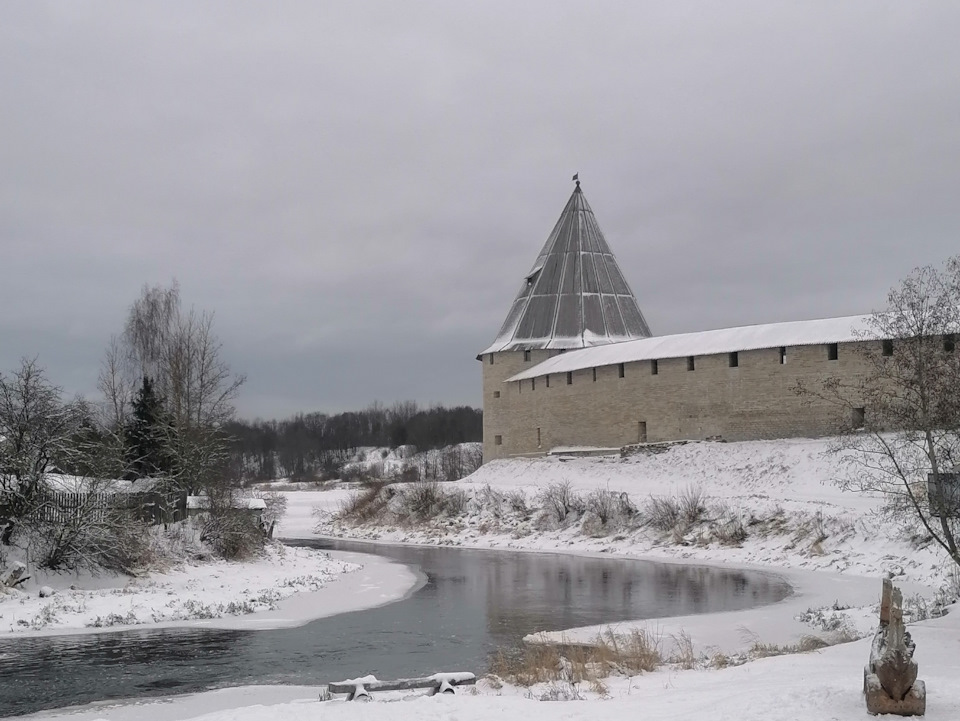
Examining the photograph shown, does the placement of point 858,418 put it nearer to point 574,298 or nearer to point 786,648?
point 574,298

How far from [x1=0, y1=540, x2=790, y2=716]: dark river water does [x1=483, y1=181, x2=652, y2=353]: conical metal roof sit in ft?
67.4

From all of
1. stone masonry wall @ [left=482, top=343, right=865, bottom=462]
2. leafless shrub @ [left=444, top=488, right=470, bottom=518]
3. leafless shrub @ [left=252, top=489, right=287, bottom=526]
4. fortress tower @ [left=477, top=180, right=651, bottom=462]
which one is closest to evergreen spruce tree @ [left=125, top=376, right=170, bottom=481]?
leafless shrub @ [left=252, top=489, right=287, bottom=526]

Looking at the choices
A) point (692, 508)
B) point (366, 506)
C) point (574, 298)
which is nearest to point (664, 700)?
point (692, 508)

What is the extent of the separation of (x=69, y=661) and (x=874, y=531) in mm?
11855

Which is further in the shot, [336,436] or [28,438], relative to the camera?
[336,436]

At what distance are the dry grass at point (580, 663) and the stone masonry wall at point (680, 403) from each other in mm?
15250

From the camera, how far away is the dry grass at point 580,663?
22.8 feet

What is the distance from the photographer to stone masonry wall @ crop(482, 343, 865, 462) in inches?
955

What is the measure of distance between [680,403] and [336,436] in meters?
58.6

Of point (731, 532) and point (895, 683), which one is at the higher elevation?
point (895, 683)

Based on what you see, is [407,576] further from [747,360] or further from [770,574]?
[747,360]

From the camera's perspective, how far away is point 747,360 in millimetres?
25500

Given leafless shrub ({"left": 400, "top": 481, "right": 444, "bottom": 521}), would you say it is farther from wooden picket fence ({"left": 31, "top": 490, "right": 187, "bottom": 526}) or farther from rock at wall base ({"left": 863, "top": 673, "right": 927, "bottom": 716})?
rock at wall base ({"left": 863, "top": 673, "right": 927, "bottom": 716})

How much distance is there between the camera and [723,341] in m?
26.6
